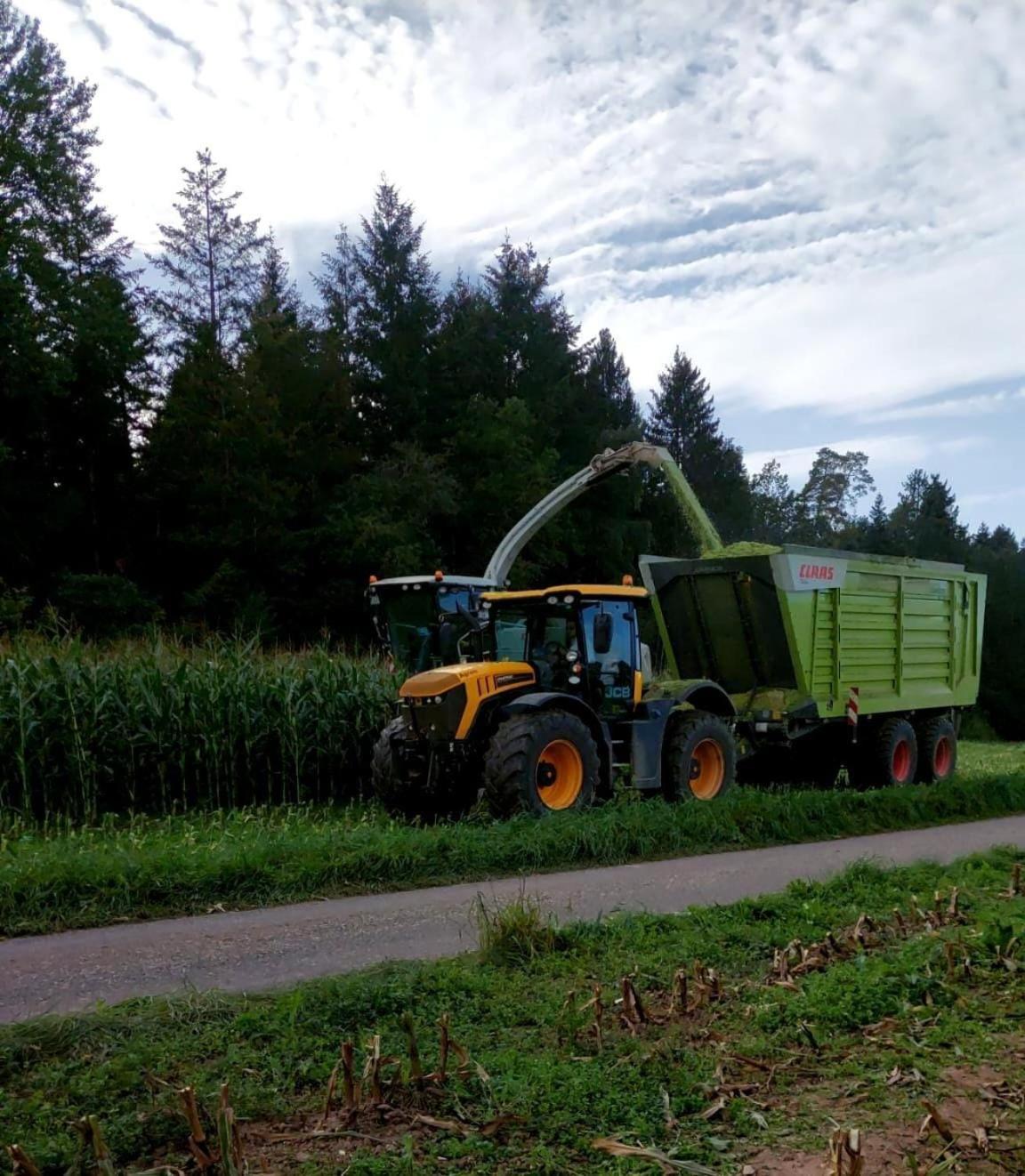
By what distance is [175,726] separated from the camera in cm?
1377

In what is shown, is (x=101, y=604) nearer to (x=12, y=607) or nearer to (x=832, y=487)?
(x=12, y=607)

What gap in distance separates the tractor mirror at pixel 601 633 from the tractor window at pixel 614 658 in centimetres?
4

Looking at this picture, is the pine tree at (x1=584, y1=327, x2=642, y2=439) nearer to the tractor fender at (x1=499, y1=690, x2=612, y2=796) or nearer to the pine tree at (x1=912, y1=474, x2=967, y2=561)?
the pine tree at (x1=912, y1=474, x2=967, y2=561)

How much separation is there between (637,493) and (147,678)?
110ft

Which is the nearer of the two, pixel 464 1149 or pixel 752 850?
pixel 464 1149

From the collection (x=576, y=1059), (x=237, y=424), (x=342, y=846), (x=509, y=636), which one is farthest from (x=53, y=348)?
(x=576, y=1059)

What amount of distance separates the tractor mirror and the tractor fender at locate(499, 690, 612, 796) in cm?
63

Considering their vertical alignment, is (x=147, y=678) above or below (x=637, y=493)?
below

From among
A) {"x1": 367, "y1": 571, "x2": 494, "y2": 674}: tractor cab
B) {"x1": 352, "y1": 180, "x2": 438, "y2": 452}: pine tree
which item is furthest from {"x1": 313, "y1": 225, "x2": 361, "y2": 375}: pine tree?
{"x1": 367, "y1": 571, "x2": 494, "y2": 674}: tractor cab

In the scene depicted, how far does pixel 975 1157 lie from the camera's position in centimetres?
354

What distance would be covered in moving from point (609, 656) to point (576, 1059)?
27.5 ft

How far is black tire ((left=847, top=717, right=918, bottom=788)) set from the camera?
16328 mm

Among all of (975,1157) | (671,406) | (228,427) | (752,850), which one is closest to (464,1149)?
(975,1157)

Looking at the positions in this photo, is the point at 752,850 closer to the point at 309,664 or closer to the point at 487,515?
the point at 309,664
